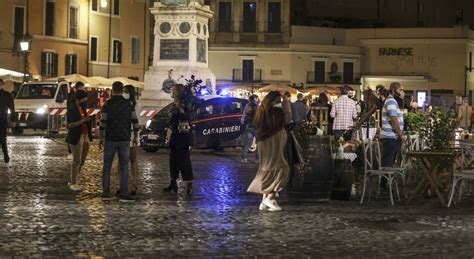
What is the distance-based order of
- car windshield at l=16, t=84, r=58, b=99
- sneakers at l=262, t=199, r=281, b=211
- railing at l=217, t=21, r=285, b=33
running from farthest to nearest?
1. railing at l=217, t=21, r=285, b=33
2. car windshield at l=16, t=84, r=58, b=99
3. sneakers at l=262, t=199, r=281, b=211

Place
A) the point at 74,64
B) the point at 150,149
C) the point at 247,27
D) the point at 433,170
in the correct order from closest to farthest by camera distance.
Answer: the point at 433,170 → the point at 150,149 → the point at 74,64 → the point at 247,27

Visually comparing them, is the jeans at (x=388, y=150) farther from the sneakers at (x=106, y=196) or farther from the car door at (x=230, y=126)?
the car door at (x=230, y=126)

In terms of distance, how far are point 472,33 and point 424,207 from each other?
61.2 m

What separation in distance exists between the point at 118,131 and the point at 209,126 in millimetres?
11658

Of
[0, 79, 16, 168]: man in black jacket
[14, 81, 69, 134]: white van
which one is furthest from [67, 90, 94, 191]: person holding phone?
[14, 81, 69, 134]: white van

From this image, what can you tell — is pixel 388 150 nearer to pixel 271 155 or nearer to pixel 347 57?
pixel 271 155

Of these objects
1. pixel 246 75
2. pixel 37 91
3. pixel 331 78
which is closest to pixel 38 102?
pixel 37 91

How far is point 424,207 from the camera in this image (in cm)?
1357

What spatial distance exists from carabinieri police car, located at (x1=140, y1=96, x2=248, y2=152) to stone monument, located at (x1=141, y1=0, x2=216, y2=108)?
13.7ft

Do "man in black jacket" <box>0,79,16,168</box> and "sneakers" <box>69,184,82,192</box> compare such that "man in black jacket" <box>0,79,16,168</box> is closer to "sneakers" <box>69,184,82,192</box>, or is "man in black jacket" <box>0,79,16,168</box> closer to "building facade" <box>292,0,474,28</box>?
"sneakers" <box>69,184,82,192</box>

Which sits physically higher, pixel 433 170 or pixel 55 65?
pixel 55 65

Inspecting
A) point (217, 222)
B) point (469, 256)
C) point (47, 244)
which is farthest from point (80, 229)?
point (469, 256)

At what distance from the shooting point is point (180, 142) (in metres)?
14.8

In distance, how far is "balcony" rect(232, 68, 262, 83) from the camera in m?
68.4
